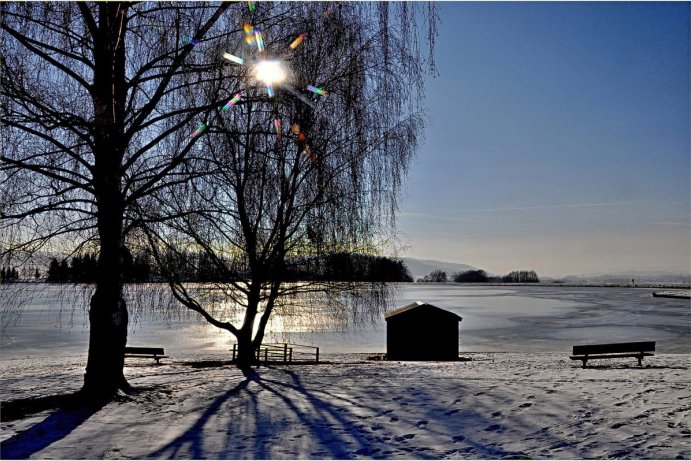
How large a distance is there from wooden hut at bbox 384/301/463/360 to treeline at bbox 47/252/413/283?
9.46m

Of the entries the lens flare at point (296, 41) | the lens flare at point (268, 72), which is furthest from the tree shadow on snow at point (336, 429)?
the lens flare at point (296, 41)

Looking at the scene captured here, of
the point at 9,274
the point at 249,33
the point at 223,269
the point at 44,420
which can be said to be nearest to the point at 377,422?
the point at 44,420

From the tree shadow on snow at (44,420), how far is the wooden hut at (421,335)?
16.0 metres

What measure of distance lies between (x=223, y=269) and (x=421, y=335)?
1257 centimetres

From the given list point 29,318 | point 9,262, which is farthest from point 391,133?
point 29,318

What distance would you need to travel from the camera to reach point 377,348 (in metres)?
30.7

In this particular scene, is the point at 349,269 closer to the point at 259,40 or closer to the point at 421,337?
the point at 259,40

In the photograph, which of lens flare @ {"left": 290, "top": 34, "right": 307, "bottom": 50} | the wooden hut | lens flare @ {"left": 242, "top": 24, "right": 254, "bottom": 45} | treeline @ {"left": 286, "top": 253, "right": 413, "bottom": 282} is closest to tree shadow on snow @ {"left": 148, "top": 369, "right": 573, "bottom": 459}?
treeline @ {"left": 286, "top": 253, "right": 413, "bottom": 282}

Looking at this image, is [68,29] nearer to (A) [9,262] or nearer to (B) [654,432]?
(A) [9,262]

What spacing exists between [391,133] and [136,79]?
5744 millimetres

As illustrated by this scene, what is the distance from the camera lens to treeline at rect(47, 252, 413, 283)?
995 centimetres

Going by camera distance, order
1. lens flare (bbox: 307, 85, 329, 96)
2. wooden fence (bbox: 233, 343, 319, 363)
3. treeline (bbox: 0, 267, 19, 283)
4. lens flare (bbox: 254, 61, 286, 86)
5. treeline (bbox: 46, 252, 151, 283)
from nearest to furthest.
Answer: treeline (bbox: 0, 267, 19, 283)
lens flare (bbox: 254, 61, 286, 86)
treeline (bbox: 46, 252, 151, 283)
lens flare (bbox: 307, 85, 329, 96)
wooden fence (bbox: 233, 343, 319, 363)

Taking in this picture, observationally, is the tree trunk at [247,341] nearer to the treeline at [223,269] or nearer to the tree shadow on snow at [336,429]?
the treeline at [223,269]

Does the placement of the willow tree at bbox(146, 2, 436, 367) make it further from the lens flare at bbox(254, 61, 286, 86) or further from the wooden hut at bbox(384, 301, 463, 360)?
the wooden hut at bbox(384, 301, 463, 360)
